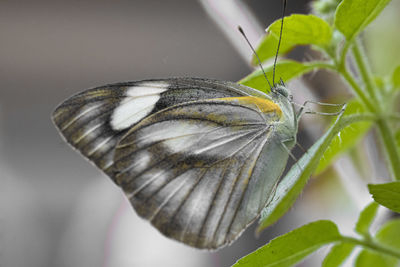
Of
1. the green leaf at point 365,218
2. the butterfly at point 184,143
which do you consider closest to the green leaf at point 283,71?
the butterfly at point 184,143

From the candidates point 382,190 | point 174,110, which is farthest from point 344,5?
point 174,110

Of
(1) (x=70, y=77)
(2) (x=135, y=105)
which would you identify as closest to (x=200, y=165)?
(2) (x=135, y=105)

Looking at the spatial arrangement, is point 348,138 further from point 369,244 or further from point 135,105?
point 135,105

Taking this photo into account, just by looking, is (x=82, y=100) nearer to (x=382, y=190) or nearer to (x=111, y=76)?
(x=382, y=190)

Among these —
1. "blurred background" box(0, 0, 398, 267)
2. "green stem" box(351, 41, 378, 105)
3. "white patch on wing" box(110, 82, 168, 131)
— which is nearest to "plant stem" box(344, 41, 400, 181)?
"green stem" box(351, 41, 378, 105)

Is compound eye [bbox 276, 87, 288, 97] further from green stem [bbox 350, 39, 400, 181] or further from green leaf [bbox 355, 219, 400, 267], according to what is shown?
green leaf [bbox 355, 219, 400, 267]

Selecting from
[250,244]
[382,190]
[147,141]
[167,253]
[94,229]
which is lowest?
[250,244]
